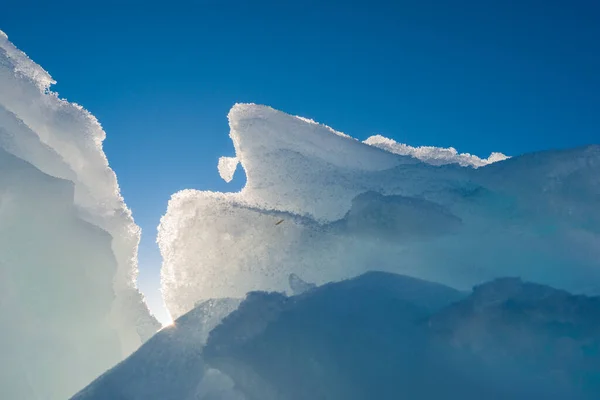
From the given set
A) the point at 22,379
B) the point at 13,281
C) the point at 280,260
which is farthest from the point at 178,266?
the point at 22,379

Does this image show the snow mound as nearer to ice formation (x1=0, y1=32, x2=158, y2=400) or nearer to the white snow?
the white snow

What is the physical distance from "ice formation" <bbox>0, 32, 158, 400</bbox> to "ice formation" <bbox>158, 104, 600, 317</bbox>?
3.50 meters

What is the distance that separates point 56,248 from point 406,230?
5957 mm

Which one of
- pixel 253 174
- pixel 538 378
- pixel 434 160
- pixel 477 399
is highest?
pixel 434 160

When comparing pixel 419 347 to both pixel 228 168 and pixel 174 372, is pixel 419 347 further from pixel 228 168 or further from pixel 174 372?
pixel 228 168

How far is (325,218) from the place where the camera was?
566cm

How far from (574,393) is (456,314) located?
974 millimetres

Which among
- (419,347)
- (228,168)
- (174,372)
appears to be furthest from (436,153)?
(174,372)

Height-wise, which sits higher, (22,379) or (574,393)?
(574,393)

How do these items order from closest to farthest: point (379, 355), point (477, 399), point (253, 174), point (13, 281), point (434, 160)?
point (477, 399), point (379, 355), point (253, 174), point (434, 160), point (13, 281)

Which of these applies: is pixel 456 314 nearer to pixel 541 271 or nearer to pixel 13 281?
pixel 541 271

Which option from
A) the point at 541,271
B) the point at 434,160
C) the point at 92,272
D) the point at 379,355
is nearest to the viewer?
the point at 379,355

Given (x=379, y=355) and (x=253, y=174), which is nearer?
(x=379, y=355)

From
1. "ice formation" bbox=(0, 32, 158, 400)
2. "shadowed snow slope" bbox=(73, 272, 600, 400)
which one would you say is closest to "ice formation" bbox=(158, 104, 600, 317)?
"shadowed snow slope" bbox=(73, 272, 600, 400)
